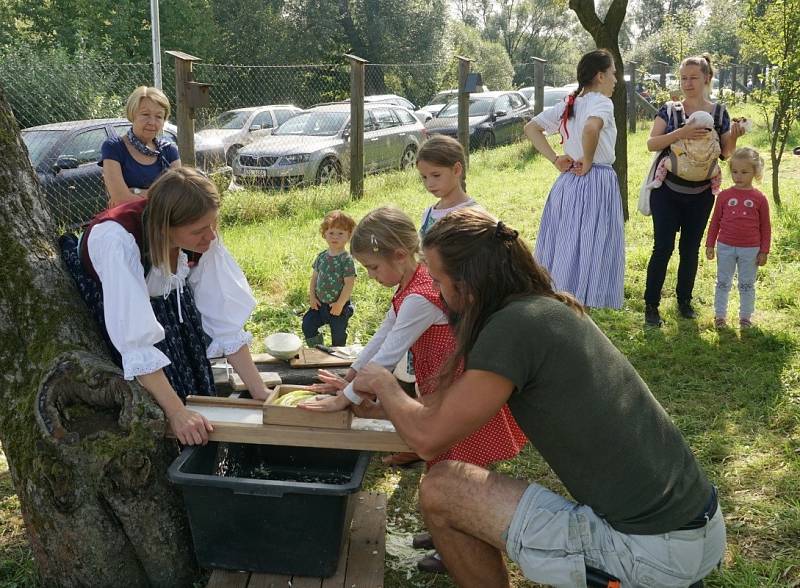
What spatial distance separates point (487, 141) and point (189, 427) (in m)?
14.4

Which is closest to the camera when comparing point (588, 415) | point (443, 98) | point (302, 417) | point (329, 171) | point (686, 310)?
point (588, 415)

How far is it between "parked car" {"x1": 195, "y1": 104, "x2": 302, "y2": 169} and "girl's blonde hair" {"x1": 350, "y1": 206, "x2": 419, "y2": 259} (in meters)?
8.24

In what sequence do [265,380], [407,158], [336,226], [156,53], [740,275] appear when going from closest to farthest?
[265,380], [336,226], [740,275], [156,53], [407,158]

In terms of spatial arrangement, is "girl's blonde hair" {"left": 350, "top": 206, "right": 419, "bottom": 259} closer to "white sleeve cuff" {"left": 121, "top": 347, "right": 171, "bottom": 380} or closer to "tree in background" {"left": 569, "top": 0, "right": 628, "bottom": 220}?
"white sleeve cuff" {"left": 121, "top": 347, "right": 171, "bottom": 380}

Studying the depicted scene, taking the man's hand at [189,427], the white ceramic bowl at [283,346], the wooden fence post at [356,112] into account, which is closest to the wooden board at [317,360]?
the white ceramic bowl at [283,346]

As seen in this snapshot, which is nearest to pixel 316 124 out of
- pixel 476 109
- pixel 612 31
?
pixel 612 31

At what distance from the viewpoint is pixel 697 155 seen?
5.12 metres

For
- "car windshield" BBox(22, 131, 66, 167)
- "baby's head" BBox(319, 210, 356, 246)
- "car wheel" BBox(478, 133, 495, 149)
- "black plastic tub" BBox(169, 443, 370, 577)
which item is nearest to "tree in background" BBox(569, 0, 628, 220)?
"baby's head" BBox(319, 210, 356, 246)

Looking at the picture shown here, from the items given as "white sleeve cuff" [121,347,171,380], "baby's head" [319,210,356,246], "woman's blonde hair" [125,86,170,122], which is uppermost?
"woman's blonde hair" [125,86,170,122]

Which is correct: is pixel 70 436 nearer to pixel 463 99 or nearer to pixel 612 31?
pixel 612 31

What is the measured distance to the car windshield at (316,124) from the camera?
11.8 meters

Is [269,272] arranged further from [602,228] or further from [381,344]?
[381,344]

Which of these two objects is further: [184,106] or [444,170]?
[184,106]

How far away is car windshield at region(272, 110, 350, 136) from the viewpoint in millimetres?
11820
